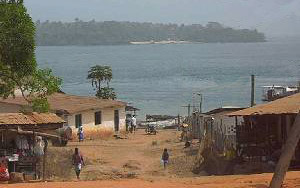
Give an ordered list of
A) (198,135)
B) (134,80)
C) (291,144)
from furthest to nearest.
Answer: (134,80) → (198,135) → (291,144)

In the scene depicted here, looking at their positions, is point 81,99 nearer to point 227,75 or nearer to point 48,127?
point 48,127

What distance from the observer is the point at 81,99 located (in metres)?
43.1

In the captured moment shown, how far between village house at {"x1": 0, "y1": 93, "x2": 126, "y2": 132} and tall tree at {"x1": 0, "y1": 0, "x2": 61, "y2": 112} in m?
14.3

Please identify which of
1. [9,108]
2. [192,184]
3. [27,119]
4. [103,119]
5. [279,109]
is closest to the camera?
[192,184]

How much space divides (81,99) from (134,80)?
72638mm

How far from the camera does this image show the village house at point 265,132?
76.6ft

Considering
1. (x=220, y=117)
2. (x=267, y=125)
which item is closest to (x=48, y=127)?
(x=267, y=125)

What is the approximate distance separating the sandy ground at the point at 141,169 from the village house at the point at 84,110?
1.56 meters

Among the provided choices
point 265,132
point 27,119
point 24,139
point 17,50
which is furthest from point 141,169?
point 17,50

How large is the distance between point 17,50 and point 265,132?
32.0ft

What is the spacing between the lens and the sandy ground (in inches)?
693

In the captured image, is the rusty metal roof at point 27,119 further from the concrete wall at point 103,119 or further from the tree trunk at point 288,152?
the concrete wall at point 103,119

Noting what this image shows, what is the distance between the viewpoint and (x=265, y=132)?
80.4 ft

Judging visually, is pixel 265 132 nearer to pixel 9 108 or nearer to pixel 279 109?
pixel 279 109
